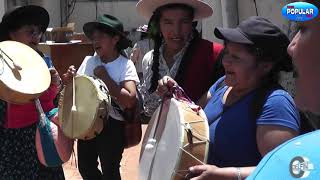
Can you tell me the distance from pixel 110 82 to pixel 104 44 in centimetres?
35

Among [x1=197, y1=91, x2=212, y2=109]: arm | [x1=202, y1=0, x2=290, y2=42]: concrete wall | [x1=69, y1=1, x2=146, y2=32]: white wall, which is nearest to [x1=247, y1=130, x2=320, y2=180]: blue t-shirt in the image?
[x1=197, y1=91, x2=212, y2=109]: arm

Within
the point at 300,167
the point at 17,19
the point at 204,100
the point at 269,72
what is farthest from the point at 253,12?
the point at 300,167

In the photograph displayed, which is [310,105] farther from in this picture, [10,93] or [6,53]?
[6,53]

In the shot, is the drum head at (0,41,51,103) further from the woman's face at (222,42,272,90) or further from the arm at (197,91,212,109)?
the woman's face at (222,42,272,90)

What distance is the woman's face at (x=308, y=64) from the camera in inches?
42.0

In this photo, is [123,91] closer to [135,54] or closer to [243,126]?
[243,126]

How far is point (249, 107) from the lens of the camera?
2078mm

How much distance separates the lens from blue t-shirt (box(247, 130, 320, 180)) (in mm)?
859

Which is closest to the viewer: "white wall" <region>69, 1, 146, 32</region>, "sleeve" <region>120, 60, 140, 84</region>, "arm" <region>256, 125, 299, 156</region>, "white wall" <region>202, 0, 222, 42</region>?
"arm" <region>256, 125, 299, 156</region>

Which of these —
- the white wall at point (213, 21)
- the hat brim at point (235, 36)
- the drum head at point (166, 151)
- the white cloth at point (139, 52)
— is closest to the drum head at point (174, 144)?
A: the drum head at point (166, 151)

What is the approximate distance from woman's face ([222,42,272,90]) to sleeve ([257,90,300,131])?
18 centimetres

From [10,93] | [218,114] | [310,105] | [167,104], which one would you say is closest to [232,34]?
[218,114]

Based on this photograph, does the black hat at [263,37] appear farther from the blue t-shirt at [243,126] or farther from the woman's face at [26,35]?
the woman's face at [26,35]

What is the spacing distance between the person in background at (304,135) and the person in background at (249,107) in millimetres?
808
